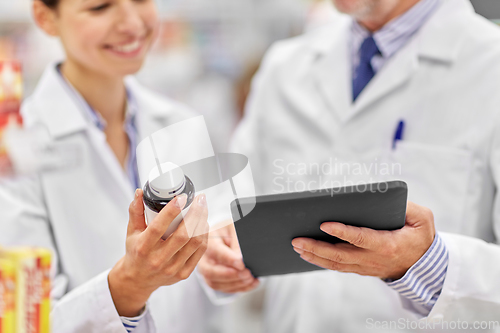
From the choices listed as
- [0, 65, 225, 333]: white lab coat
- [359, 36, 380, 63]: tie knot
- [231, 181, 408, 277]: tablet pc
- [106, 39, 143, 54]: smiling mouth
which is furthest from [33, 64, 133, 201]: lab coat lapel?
[359, 36, 380, 63]: tie knot

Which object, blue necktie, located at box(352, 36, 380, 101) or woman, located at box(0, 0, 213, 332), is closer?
woman, located at box(0, 0, 213, 332)

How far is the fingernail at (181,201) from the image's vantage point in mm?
531

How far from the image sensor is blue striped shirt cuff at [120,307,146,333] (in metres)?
0.69

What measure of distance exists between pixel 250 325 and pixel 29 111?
60.9 inches

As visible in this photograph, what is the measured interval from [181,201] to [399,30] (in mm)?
700

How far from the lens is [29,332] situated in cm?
53

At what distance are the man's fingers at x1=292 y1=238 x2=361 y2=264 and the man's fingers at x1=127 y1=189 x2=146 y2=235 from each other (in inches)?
9.0

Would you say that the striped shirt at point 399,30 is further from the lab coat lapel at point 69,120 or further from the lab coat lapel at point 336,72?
the lab coat lapel at point 69,120

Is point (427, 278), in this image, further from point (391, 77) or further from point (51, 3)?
point (51, 3)

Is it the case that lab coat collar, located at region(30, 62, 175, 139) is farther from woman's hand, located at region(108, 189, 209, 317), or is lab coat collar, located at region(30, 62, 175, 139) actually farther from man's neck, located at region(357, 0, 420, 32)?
man's neck, located at region(357, 0, 420, 32)

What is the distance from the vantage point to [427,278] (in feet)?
2.32

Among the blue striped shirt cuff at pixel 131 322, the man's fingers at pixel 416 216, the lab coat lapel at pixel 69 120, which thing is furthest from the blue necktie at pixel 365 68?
the blue striped shirt cuff at pixel 131 322

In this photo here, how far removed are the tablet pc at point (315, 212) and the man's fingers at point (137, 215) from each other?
0.12 meters

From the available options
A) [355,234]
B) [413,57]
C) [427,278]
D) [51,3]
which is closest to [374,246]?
[355,234]
